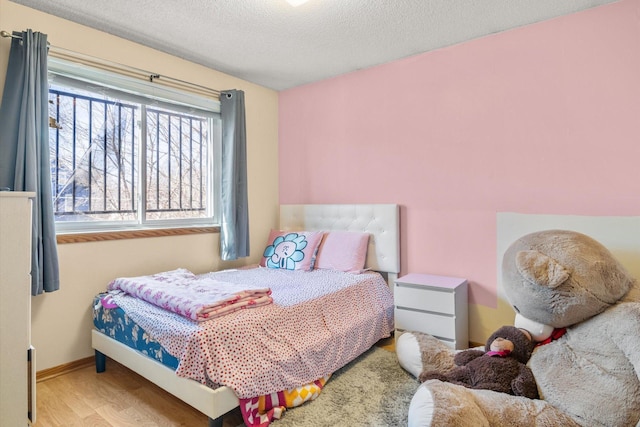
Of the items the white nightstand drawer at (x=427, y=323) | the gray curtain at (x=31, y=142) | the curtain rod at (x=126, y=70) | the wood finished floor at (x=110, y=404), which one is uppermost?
the curtain rod at (x=126, y=70)

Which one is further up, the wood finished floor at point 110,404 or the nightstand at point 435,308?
the nightstand at point 435,308

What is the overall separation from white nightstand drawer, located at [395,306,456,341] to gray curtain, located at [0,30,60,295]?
2278 millimetres

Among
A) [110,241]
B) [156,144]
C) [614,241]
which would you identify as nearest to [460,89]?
[614,241]

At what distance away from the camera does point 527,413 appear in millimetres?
1371

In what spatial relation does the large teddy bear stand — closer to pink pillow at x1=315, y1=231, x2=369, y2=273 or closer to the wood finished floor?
the wood finished floor

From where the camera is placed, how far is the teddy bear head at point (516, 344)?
1.69 meters

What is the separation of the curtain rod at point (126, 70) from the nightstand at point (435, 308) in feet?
7.65

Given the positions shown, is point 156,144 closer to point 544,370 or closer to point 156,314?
point 156,314

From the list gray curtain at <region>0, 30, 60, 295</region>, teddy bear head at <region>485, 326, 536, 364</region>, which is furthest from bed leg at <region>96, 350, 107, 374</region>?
teddy bear head at <region>485, 326, 536, 364</region>

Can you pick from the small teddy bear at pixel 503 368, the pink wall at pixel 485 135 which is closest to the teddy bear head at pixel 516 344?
the small teddy bear at pixel 503 368

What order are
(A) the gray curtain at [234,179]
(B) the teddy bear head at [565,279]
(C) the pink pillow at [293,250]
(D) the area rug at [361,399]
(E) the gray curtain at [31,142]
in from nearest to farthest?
(B) the teddy bear head at [565,279]
(D) the area rug at [361,399]
(E) the gray curtain at [31,142]
(C) the pink pillow at [293,250]
(A) the gray curtain at [234,179]

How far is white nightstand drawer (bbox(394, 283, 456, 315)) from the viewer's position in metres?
2.40

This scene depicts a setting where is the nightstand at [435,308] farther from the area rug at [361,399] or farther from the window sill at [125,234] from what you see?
the window sill at [125,234]

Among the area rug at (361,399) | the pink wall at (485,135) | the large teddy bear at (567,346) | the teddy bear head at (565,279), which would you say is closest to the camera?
the large teddy bear at (567,346)
